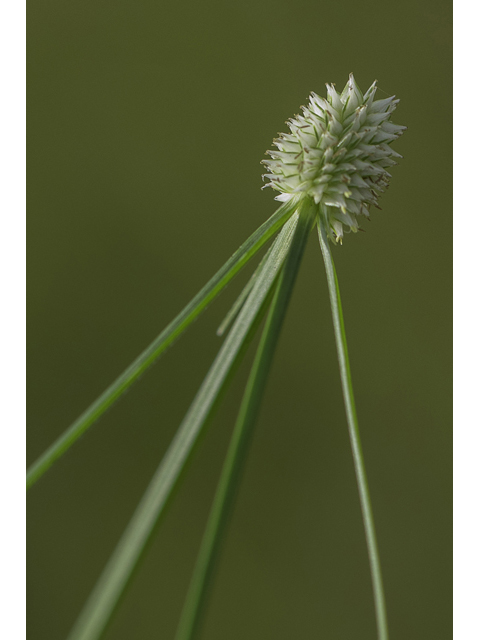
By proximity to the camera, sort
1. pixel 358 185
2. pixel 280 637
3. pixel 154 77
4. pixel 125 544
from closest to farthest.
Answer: pixel 125 544 → pixel 358 185 → pixel 280 637 → pixel 154 77

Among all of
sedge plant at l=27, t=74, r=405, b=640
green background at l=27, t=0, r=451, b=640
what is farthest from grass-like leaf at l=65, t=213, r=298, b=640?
green background at l=27, t=0, r=451, b=640

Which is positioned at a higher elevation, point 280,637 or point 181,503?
point 181,503

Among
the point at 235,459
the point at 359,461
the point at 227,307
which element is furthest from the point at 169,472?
the point at 227,307

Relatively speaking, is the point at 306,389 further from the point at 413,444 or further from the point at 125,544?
the point at 125,544

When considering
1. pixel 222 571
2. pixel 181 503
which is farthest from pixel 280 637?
pixel 181 503

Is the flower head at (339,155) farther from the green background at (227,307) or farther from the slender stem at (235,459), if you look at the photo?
the green background at (227,307)

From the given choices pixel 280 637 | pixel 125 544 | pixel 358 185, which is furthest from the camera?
pixel 280 637

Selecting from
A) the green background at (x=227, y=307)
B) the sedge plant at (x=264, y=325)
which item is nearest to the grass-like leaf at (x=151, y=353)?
the sedge plant at (x=264, y=325)

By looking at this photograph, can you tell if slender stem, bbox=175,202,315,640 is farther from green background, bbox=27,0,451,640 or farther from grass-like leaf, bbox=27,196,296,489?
green background, bbox=27,0,451,640
